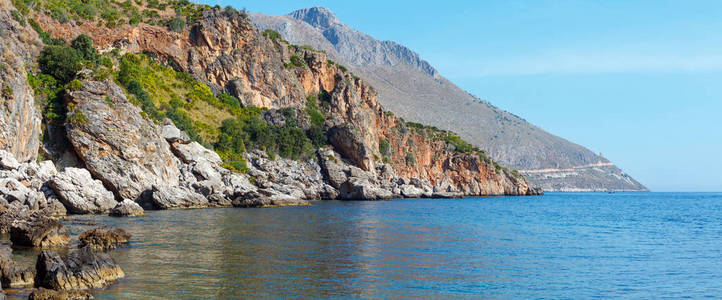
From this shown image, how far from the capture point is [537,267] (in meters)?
22.5

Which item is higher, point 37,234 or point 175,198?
point 175,198

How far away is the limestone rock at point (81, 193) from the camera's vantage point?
129 ft

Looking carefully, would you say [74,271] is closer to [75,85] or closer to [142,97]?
[75,85]

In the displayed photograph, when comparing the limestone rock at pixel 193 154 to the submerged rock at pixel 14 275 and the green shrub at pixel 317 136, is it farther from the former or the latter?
the submerged rock at pixel 14 275

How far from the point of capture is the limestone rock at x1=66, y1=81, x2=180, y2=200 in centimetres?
4606

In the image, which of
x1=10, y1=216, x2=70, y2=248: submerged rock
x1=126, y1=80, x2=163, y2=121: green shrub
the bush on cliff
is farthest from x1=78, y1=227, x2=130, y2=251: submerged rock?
the bush on cliff

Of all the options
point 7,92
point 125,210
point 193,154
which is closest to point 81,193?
point 125,210

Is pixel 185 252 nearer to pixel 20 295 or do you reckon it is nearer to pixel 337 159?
pixel 20 295

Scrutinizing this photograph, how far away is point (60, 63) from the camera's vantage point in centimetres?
5534

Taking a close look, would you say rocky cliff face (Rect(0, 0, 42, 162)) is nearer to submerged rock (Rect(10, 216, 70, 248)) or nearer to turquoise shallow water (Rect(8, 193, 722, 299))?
turquoise shallow water (Rect(8, 193, 722, 299))

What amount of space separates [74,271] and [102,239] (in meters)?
7.90

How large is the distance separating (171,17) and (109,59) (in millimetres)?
21175

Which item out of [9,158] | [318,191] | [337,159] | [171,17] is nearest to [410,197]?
[337,159]

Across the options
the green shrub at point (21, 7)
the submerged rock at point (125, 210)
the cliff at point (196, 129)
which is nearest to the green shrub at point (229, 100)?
the cliff at point (196, 129)
